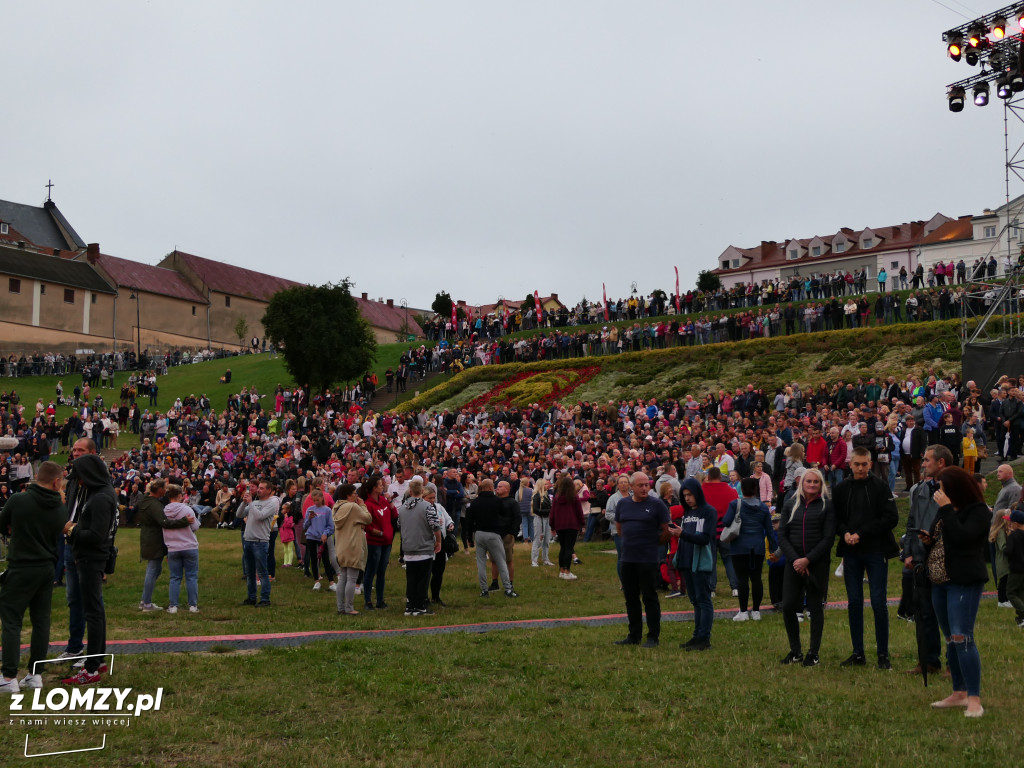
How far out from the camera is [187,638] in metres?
9.90

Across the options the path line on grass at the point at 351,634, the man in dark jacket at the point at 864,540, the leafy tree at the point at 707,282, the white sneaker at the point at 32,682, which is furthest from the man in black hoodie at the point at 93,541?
the leafy tree at the point at 707,282

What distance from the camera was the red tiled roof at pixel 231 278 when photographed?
82.1 m

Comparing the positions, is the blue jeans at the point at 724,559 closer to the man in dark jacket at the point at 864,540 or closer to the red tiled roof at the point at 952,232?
the man in dark jacket at the point at 864,540

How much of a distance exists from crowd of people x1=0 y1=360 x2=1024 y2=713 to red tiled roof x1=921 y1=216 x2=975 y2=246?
50.6 meters

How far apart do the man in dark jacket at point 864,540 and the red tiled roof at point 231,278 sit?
246ft

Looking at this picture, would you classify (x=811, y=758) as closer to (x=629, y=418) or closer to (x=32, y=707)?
(x=32, y=707)

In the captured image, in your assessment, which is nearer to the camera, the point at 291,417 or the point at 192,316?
the point at 291,417

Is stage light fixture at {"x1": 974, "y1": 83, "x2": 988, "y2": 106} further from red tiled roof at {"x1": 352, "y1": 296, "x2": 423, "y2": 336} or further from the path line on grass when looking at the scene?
red tiled roof at {"x1": 352, "y1": 296, "x2": 423, "y2": 336}

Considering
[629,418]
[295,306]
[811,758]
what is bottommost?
[811,758]

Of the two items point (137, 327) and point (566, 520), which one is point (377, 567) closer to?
point (566, 520)

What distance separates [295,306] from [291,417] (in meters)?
10.7

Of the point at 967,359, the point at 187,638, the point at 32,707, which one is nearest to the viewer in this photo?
the point at 32,707

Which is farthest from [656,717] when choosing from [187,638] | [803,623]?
[187,638]

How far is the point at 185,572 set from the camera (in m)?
12.1
